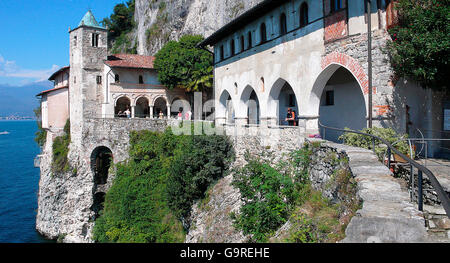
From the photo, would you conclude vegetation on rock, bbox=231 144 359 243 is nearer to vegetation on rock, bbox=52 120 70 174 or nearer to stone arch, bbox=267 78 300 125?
stone arch, bbox=267 78 300 125

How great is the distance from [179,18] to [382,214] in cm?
3901

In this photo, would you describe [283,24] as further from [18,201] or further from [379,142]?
[18,201]

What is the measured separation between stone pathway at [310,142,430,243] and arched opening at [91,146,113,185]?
2469 centimetres

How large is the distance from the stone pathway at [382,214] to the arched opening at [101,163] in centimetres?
2469

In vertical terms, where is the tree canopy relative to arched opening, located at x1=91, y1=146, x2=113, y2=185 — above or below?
above

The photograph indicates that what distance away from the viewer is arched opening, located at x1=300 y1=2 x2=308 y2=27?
14191 mm

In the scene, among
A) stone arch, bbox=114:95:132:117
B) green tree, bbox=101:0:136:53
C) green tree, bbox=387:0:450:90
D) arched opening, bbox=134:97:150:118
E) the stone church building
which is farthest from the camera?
green tree, bbox=101:0:136:53

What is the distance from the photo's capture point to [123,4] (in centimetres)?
6744

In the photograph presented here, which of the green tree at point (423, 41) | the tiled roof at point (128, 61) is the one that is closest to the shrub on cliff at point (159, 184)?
the tiled roof at point (128, 61)

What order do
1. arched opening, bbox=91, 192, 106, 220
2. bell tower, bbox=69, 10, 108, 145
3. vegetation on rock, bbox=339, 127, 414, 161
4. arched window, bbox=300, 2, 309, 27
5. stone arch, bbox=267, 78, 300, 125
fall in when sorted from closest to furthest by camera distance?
vegetation on rock, bbox=339, 127, 414, 161 < arched window, bbox=300, 2, 309, 27 < stone arch, bbox=267, 78, 300, 125 < arched opening, bbox=91, 192, 106, 220 < bell tower, bbox=69, 10, 108, 145

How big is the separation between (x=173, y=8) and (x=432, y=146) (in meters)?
36.4

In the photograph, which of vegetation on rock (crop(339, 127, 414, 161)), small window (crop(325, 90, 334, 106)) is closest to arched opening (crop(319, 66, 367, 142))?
small window (crop(325, 90, 334, 106))

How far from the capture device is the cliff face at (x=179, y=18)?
32.2 metres
